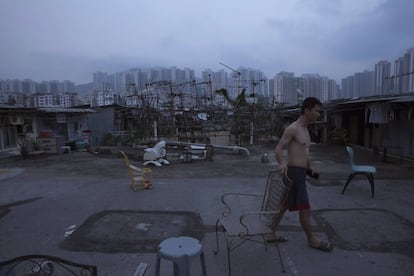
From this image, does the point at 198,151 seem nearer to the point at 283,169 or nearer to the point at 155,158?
the point at 155,158

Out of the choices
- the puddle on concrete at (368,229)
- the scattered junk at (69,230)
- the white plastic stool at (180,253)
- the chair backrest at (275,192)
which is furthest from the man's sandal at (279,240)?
the scattered junk at (69,230)

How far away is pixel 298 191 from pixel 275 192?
27cm

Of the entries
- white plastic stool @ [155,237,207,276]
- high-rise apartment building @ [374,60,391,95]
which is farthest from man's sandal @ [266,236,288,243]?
high-rise apartment building @ [374,60,391,95]

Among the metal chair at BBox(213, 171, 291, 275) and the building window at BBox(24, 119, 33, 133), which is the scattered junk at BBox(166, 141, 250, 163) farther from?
the building window at BBox(24, 119, 33, 133)

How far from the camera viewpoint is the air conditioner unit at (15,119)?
1188 centimetres

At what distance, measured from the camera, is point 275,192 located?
3312 mm

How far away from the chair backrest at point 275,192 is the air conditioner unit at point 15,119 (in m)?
12.4

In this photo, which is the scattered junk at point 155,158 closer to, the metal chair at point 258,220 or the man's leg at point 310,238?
the metal chair at point 258,220

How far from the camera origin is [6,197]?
570 cm

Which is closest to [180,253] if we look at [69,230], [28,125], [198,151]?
[69,230]

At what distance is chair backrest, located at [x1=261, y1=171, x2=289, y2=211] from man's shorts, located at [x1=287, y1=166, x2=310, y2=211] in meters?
0.12

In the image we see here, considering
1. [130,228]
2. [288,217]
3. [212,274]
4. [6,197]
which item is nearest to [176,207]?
[130,228]

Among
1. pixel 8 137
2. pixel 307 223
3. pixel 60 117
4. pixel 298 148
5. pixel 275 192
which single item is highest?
pixel 60 117

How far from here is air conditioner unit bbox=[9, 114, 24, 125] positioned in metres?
11.9
